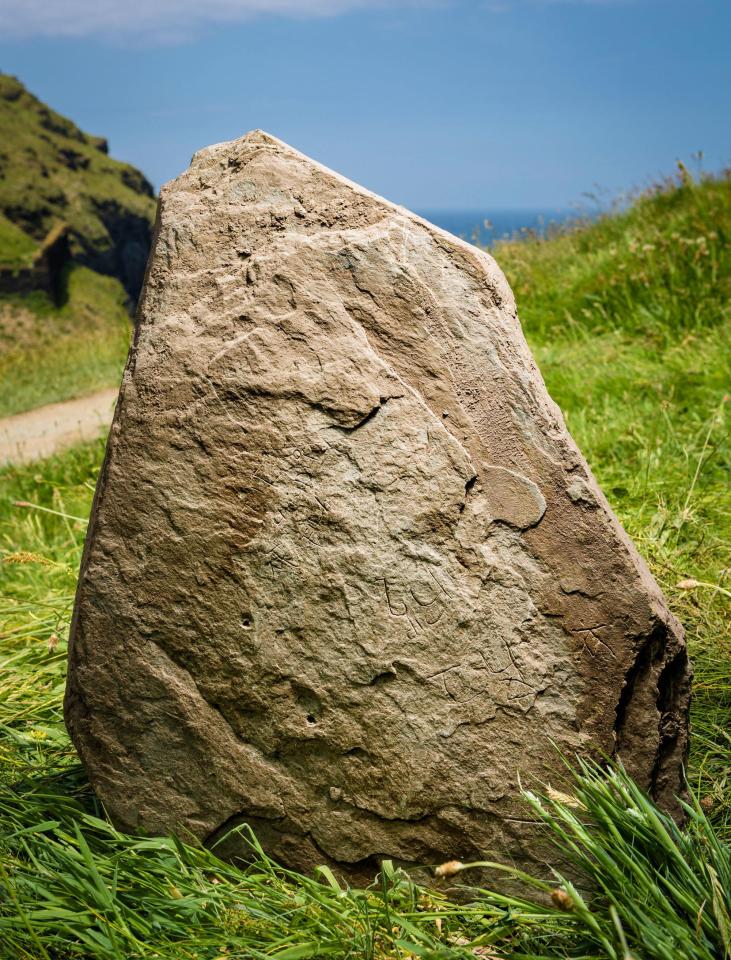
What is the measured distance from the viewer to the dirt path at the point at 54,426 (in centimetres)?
662

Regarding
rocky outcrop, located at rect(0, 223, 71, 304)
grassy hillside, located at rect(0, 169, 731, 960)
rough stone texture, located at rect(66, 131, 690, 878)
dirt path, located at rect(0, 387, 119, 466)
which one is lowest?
rocky outcrop, located at rect(0, 223, 71, 304)

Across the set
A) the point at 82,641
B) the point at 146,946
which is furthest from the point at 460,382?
the point at 146,946

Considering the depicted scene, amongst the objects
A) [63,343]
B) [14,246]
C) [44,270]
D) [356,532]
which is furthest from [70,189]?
[356,532]

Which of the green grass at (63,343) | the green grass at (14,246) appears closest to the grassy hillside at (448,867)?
the green grass at (63,343)

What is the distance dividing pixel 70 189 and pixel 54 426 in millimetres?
14931

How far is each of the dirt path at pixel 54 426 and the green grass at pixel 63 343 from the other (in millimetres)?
321

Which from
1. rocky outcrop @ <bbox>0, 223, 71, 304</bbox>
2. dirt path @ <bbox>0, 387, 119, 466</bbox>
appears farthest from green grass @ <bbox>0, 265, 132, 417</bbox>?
dirt path @ <bbox>0, 387, 119, 466</bbox>

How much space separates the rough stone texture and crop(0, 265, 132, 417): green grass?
4.74 meters

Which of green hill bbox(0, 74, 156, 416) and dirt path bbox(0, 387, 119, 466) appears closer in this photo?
dirt path bbox(0, 387, 119, 466)

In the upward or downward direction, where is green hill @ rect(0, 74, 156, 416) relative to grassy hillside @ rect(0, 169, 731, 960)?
downward

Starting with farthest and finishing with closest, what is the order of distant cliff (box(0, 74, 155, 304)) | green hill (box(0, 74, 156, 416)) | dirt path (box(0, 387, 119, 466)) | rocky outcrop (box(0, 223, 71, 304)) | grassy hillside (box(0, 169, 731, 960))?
distant cliff (box(0, 74, 155, 304)) < rocky outcrop (box(0, 223, 71, 304)) < green hill (box(0, 74, 156, 416)) < dirt path (box(0, 387, 119, 466)) < grassy hillside (box(0, 169, 731, 960))

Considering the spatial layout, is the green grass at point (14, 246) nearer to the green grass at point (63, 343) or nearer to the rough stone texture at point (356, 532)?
the green grass at point (63, 343)

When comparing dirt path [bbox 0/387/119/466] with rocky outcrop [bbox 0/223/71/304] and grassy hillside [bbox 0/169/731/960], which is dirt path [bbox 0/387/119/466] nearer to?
grassy hillside [bbox 0/169/731/960]

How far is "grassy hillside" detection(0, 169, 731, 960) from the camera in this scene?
163cm
